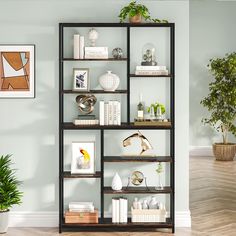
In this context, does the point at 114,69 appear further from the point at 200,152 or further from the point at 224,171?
the point at 200,152

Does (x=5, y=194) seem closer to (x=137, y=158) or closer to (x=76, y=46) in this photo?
(x=137, y=158)

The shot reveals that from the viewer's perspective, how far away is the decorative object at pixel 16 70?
6.02 metres

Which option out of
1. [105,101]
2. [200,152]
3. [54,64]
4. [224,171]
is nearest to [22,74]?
[54,64]

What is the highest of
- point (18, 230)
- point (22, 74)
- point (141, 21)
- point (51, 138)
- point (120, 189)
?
point (141, 21)

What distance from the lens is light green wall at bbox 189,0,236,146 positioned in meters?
11.1

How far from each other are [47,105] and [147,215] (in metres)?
1.43

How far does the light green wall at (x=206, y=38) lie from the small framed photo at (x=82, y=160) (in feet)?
18.1

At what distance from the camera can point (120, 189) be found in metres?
5.97

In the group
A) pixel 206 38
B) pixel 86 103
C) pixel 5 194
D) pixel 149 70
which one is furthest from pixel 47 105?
pixel 206 38

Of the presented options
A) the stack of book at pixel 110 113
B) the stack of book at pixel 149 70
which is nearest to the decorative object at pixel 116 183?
the stack of book at pixel 110 113

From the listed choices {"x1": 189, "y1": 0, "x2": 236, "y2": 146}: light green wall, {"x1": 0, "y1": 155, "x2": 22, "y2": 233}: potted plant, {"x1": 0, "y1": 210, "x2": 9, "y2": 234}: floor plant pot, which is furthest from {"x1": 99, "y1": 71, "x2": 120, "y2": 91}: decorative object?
{"x1": 189, "y1": 0, "x2": 236, "y2": 146}: light green wall

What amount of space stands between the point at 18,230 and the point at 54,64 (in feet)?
Answer: 5.35

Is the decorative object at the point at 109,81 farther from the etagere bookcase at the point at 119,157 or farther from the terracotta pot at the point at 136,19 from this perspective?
the terracotta pot at the point at 136,19

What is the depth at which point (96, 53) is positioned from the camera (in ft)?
19.2
